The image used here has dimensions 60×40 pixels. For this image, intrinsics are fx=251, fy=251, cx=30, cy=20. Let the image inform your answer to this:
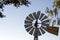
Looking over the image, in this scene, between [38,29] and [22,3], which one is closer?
[22,3]

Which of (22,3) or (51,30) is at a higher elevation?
(22,3)

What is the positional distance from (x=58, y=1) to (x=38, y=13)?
31.5ft

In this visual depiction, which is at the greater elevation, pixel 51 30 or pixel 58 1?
pixel 58 1

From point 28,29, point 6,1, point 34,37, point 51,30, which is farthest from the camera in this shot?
point 28,29

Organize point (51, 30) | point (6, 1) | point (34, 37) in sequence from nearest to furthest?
point (6, 1), point (51, 30), point (34, 37)

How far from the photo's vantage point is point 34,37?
21.9 meters

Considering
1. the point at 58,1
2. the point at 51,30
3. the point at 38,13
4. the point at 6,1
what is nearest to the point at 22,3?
the point at 6,1

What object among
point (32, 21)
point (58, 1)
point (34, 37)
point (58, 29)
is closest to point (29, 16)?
point (32, 21)

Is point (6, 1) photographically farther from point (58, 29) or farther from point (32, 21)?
point (32, 21)

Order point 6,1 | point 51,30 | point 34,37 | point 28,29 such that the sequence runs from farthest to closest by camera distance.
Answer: point 28,29
point 34,37
point 51,30
point 6,1

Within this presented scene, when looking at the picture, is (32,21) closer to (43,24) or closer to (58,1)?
(43,24)

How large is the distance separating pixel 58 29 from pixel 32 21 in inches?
264

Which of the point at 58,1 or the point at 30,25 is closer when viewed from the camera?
the point at 58,1

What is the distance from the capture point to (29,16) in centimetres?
2389
